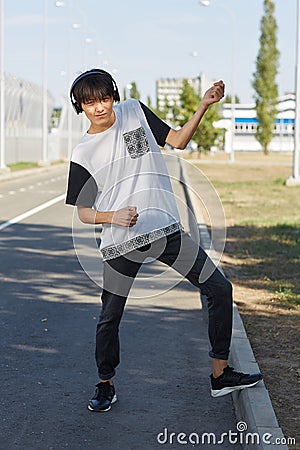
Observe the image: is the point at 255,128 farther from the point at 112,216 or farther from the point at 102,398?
the point at 112,216

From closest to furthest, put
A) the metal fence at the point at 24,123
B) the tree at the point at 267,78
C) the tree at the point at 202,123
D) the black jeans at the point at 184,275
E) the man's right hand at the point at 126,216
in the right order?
the man's right hand at the point at 126,216 → the black jeans at the point at 184,275 → the metal fence at the point at 24,123 → the tree at the point at 202,123 → the tree at the point at 267,78

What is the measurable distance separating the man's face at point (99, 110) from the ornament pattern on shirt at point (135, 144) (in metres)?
0.14

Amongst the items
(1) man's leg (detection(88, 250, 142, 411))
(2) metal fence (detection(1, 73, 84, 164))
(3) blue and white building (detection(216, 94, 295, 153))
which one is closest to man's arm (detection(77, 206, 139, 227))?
(1) man's leg (detection(88, 250, 142, 411))

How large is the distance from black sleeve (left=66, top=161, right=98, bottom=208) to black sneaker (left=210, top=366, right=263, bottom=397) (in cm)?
130

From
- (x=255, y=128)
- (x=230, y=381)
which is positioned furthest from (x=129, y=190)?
(x=255, y=128)

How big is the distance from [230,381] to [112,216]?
1.24m

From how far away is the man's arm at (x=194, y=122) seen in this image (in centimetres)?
521

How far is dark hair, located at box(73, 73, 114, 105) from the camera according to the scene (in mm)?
5090

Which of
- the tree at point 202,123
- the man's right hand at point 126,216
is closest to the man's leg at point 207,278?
the man's right hand at point 126,216

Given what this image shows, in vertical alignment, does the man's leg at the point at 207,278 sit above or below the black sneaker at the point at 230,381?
above

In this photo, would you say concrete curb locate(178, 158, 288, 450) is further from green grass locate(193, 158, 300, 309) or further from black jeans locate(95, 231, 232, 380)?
green grass locate(193, 158, 300, 309)

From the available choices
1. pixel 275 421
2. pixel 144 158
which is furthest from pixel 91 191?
pixel 275 421

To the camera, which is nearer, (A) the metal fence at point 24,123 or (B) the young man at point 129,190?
(B) the young man at point 129,190

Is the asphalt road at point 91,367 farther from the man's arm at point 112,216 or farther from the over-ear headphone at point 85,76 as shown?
the over-ear headphone at point 85,76
